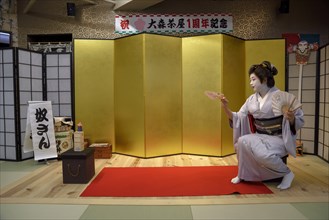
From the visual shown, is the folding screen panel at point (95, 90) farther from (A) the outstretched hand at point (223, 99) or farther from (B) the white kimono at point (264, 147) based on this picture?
(B) the white kimono at point (264, 147)

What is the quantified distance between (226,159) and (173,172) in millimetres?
1141

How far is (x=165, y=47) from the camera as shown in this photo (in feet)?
14.7

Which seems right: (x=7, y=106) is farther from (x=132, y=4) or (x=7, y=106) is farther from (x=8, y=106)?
(x=132, y=4)

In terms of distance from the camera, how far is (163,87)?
14.7 feet

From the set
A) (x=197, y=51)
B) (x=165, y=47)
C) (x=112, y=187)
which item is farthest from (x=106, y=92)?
(x=112, y=187)

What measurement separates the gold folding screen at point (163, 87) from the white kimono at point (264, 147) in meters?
1.30

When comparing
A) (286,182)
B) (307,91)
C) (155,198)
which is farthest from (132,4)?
(286,182)

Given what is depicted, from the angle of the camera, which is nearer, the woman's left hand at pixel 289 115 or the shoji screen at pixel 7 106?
the woman's left hand at pixel 289 115

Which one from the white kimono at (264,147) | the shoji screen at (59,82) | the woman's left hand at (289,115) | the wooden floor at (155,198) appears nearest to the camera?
the wooden floor at (155,198)

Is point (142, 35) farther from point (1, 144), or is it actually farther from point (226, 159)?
point (1, 144)

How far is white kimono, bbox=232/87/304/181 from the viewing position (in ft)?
9.39

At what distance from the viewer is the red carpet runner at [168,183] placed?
2.81m

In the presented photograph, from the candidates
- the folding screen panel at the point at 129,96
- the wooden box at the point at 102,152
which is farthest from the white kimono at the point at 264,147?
the wooden box at the point at 102,152

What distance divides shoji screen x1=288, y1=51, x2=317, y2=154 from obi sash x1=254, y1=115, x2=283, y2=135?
1.88 meters
